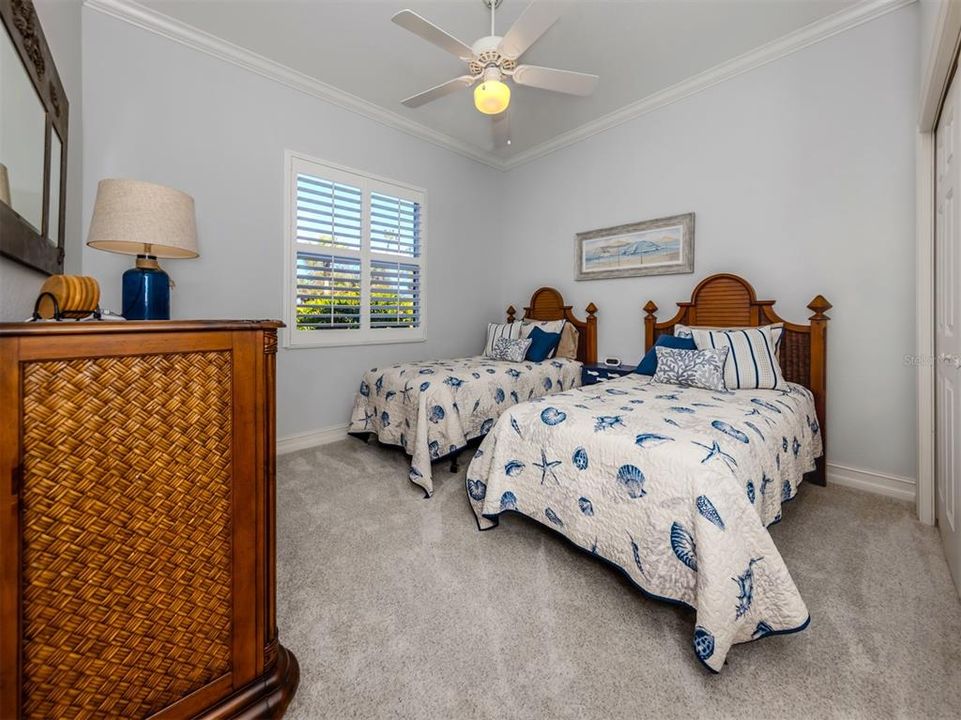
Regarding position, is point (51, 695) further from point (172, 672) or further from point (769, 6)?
point (769, 6)

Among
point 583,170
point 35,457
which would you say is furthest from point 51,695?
point 583,170

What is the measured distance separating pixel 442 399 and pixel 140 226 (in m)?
1.73

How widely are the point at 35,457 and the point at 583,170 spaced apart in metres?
4.27

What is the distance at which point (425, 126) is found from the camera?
12.8 feet

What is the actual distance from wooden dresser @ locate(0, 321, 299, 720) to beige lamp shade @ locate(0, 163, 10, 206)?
2.27 feet

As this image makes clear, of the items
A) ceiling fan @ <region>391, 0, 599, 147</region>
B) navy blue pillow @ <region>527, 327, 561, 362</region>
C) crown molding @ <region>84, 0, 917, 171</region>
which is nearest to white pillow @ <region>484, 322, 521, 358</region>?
navy blue pillow @ <region>527, 327, 561, 362</region>

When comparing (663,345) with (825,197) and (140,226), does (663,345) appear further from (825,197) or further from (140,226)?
(140,226)

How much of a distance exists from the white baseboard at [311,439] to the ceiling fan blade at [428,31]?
2823 mm

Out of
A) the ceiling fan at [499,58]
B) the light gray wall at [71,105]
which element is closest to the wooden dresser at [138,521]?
the light gray wall at [71,105]

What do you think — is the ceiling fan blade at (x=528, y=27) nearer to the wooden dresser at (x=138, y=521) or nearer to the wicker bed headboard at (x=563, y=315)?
the wooden dresser at (x=138, y=521)

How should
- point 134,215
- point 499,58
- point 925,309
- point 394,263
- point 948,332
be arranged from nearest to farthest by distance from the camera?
point 134,215 → point 948,332 → point 925,309 → point 499,58 → point 394,263

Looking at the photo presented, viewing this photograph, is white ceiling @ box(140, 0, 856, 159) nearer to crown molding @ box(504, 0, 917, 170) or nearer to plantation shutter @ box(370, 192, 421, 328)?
crown molding @ box(504, 0, 917, 170)

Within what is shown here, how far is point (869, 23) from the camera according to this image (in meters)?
2.48

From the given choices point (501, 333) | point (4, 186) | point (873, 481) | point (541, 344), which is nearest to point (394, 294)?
point (501, 333)
